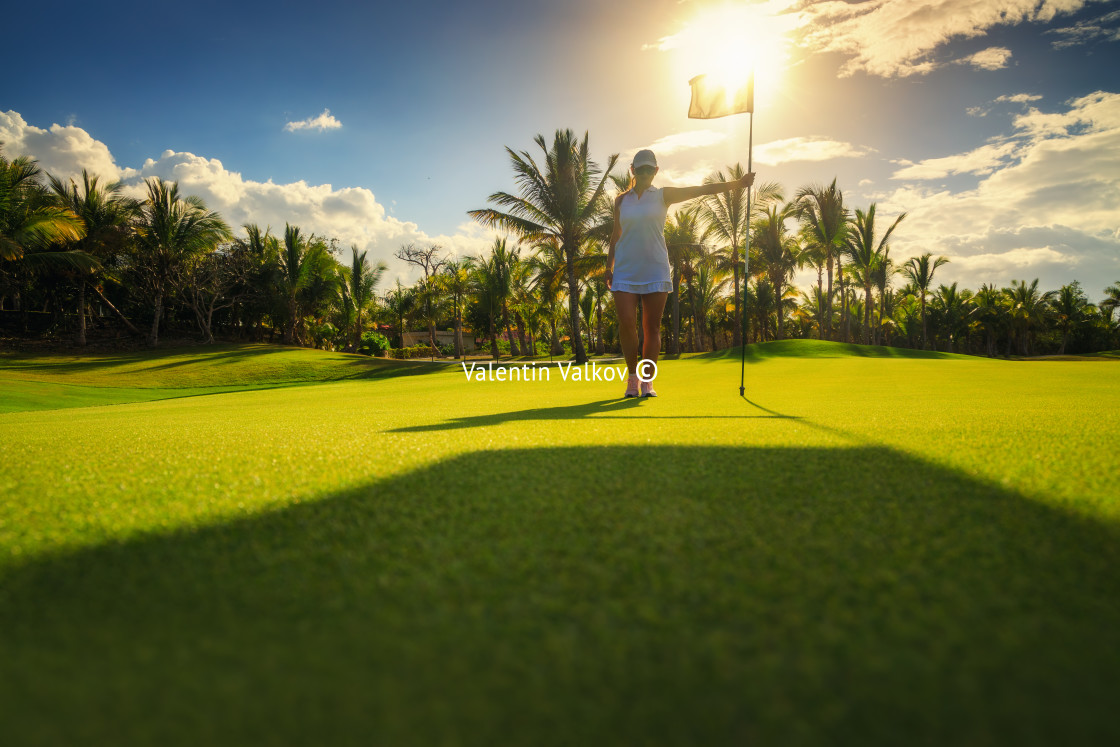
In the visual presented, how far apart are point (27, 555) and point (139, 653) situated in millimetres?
649

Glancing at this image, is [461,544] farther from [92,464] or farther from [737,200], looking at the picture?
[737,200]

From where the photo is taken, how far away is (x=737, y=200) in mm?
30328

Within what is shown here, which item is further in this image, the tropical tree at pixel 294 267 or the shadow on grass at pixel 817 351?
the tropical tree at pixel 294 267

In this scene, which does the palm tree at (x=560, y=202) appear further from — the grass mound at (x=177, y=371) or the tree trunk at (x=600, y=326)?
the tree trunk at (x=600, y=326)

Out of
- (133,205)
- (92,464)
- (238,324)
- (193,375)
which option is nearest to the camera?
(92,464)

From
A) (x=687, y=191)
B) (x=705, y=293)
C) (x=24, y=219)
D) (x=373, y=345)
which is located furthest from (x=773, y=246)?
(x=24, y=219)

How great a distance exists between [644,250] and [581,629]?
4.74 meters

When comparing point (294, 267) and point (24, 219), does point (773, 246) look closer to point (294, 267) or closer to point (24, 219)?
point (294, 267)

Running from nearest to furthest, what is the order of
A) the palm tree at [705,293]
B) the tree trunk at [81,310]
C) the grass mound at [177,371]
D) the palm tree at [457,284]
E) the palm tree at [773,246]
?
the grass mound at [177,371] → the tree trunk at [81,310] → the palm tree at [773,246] → the palm tree at [457,284] → the palm tree at [705,293]

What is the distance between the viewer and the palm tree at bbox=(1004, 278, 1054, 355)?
190ft

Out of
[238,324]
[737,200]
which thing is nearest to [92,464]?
[737,200]

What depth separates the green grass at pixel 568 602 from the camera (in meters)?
0.63

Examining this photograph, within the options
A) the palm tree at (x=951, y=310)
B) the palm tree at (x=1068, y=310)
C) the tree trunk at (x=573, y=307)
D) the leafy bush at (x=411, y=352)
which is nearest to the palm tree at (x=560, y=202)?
the tree trunk at (x=573, y=307)

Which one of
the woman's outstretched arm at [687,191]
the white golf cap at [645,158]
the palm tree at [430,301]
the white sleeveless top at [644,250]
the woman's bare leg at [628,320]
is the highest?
the palm tree at [430,301]
